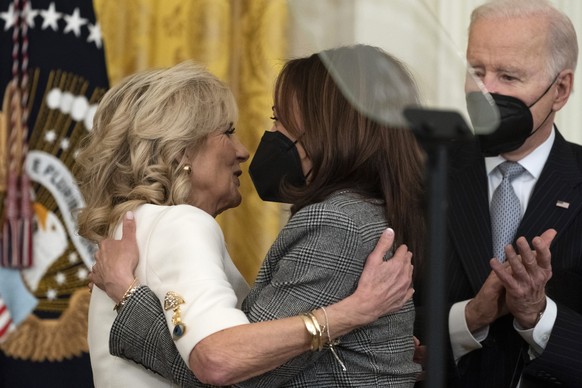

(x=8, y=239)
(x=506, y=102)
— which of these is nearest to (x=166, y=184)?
(x=506, y=102)

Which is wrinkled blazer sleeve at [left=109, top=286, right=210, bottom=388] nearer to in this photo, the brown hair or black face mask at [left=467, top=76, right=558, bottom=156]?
the brown hair

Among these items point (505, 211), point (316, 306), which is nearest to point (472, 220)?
point (505, 211)

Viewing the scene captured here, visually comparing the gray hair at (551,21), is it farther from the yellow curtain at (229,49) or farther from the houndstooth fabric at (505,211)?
the yellow curtain at (229,49)

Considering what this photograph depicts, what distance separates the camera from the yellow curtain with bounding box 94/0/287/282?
153 inches

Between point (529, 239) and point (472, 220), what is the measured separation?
6.2 inches

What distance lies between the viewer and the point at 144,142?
234 centimetres

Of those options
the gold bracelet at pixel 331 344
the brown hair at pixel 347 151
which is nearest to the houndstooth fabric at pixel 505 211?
the brown hair at pixel 347 151

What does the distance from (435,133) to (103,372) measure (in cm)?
116

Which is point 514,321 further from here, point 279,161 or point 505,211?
point 279,161

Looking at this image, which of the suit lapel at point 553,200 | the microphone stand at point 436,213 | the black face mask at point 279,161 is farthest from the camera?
the suit lapel at point 553,200

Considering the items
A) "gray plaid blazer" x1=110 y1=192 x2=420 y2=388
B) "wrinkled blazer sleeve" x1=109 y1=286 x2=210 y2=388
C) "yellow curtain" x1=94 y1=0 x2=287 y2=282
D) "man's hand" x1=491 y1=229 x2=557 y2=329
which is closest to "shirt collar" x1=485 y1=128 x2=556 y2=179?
"man's hand" x1=491 y1=229 x2=557 y2=329

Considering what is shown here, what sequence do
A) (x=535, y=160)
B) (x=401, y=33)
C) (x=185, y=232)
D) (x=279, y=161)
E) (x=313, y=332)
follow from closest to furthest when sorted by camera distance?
(x=401, y=33) < (x=313, y=332) < (x=185, y=232) < (x=279, y=161) < (x=535, y=160)

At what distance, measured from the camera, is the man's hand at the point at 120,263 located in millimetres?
2188

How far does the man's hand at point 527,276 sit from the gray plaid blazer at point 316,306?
1.10ft
